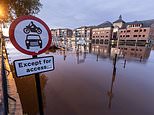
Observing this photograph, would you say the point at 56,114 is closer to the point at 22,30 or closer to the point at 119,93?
the point at 119,93

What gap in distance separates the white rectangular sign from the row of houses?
59.4 meters

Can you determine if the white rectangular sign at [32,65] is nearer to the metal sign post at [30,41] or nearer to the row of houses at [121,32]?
the metal sign post at [30,41]

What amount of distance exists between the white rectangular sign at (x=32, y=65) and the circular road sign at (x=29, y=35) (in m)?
0.15

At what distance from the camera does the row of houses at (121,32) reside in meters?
54.6

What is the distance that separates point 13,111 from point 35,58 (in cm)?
296

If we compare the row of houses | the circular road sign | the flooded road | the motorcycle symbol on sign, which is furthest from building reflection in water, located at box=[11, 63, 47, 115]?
the row of houses

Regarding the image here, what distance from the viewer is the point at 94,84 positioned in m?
9.84

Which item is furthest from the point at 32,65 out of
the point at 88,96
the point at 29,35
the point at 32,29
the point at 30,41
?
the point at 88,96

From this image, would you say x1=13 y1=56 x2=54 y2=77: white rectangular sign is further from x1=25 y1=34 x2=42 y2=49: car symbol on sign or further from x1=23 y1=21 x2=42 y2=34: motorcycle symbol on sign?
x1=23 y1=21 x2=42 y2=34: motorcycle symbol on sign

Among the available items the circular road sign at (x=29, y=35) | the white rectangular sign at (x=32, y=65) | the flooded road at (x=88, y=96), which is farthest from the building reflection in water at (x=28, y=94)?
the circular road sign at (x=29, y=35)

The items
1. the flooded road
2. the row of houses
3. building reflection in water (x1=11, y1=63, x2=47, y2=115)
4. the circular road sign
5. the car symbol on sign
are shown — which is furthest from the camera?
the row of houses

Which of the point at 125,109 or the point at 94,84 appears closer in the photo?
the point at 125,109

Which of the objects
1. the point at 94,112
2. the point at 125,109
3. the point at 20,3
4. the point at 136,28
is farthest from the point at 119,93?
→ the point at 136,28

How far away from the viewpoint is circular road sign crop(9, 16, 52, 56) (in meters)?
1.96
